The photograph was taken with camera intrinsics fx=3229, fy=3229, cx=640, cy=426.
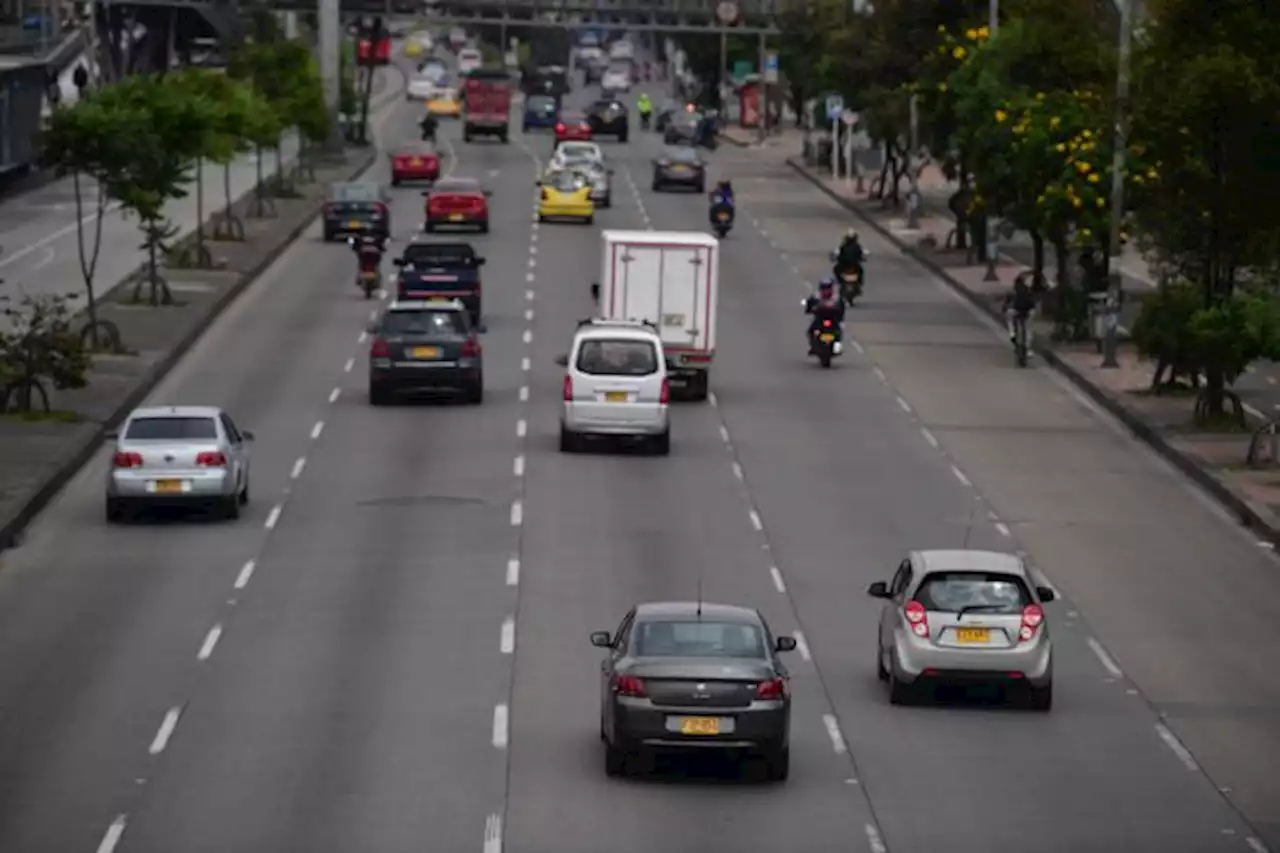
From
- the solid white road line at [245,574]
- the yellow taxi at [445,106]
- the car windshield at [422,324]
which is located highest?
the car windshield at [422,324]

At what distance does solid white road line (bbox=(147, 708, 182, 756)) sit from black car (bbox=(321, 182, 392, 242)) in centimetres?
5349

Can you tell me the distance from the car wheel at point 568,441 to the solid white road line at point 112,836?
22244 mm

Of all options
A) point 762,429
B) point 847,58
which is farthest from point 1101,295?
point 847,58

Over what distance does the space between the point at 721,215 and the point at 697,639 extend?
5976cm

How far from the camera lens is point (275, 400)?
50.8 metres

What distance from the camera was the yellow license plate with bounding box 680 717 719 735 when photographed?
2377 centimetres

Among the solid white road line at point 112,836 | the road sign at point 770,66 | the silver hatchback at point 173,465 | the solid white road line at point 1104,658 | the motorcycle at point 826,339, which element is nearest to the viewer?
the solid white road line at point 112,836

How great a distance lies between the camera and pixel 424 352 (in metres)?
49.7

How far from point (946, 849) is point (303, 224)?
6504 centimetres

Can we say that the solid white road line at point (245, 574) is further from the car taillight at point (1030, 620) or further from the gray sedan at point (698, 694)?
the gray sedan at point (698, 694)

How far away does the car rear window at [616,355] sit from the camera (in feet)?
148

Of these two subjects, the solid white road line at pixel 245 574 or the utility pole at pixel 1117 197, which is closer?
the solid white road line at pixel 245 574

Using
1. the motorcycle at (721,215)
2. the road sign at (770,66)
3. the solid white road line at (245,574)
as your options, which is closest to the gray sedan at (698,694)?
the solid white road line at (245,574)

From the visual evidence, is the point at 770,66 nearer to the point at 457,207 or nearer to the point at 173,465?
the point at 457,207
